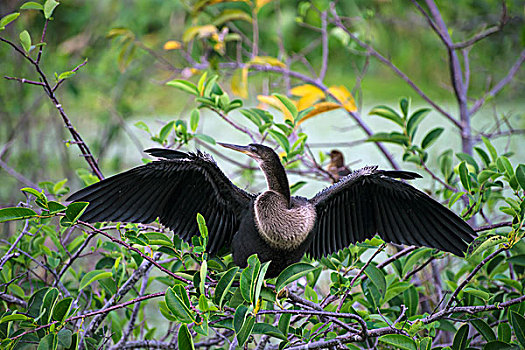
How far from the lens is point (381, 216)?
119 centimetres

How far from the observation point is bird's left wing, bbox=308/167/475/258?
3.62ft

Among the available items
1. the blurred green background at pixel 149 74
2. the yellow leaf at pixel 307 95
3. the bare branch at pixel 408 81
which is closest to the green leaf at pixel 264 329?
the yellow leaf at pixel 307 95

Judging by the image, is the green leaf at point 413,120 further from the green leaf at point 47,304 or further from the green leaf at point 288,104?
the green leaf at point 47,304

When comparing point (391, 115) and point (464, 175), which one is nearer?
point (464, 175)

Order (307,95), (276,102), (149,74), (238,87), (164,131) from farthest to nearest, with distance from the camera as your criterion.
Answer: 1. (149,74)
2. (238,87)
3. (307,95)
4. (276,102)
5. (164,131)

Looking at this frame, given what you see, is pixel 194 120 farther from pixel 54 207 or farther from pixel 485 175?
pixel 485 175

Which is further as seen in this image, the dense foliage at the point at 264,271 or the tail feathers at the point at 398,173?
the tail feathers at the point at 398,173

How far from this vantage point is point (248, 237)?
1082 mm

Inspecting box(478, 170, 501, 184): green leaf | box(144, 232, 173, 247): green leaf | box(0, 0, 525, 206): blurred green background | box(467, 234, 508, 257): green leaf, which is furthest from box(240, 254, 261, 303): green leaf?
box(0, 0, 525, 206): blurred green background

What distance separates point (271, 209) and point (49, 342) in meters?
0.46

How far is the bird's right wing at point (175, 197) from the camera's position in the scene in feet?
3.49

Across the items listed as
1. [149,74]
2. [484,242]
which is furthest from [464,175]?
[149,74]

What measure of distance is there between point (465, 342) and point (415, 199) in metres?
0.30

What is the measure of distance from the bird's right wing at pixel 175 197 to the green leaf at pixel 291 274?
0.77 ft
